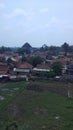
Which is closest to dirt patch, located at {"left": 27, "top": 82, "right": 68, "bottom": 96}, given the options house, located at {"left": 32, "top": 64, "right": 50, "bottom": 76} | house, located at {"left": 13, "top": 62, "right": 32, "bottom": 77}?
house, located at {"left": 32, "top": 64, "right": 50, "bottom": 76}

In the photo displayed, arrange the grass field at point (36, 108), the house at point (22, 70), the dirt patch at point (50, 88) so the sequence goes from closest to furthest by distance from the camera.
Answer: the grass field at point (36, 108) → the dirt patch at point (50, 88) → the house at point (22, 70)

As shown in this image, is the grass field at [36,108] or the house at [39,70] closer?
the grass field at [36,108]

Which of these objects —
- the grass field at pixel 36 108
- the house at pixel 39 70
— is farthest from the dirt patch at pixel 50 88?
the house at pixel 39 70

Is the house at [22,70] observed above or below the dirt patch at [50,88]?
above

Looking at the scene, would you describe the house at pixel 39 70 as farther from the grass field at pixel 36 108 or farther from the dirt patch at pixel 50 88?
the grass field at pixel 36 108

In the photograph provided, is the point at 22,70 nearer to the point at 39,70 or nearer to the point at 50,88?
the point at 39,70

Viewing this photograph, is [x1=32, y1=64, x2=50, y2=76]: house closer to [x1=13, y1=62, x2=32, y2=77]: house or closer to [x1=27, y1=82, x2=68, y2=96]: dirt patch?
[x1=13, y1=62, x2=32, y2=77]: house

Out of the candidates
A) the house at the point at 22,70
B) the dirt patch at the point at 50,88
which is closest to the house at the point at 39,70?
the house at the point at 22,70

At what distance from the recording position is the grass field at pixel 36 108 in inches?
416

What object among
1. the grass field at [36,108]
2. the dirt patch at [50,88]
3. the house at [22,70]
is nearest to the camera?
the grass field at [36,108]

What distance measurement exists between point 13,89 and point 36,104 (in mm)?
5207

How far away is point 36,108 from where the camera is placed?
13.4m

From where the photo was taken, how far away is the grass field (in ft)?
34.7

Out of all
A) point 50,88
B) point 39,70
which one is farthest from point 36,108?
point 39,70
